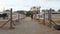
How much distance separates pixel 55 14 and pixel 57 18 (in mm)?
1683

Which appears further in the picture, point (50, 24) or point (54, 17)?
point (54, 17)

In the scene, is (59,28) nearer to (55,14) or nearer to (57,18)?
(55,14)

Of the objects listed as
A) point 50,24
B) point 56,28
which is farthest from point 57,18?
point 56,28

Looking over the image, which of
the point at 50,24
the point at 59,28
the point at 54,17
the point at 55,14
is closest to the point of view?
the point at 59,28

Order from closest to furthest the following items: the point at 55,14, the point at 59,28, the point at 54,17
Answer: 1. the point at 59,28
2. the point at 55,14
3. the point at 54,17

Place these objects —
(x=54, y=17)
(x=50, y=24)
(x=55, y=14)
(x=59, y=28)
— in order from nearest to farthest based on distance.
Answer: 1. (x=59, y=28)
2. (x=50, y=24)
3. (x=55, y=14)
4. (x=54, y=17)

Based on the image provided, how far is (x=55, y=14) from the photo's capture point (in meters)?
18.7

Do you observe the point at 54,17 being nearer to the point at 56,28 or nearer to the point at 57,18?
the point at 57,18

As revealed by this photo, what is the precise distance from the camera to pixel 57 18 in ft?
66.6

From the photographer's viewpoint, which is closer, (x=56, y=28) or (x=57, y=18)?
(x=56, y=28)

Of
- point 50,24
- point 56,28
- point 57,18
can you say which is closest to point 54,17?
point 57,18

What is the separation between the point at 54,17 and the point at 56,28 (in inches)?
212

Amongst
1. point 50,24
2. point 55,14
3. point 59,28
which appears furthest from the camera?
point 55,14

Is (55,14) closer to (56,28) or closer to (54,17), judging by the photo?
(54,17)
